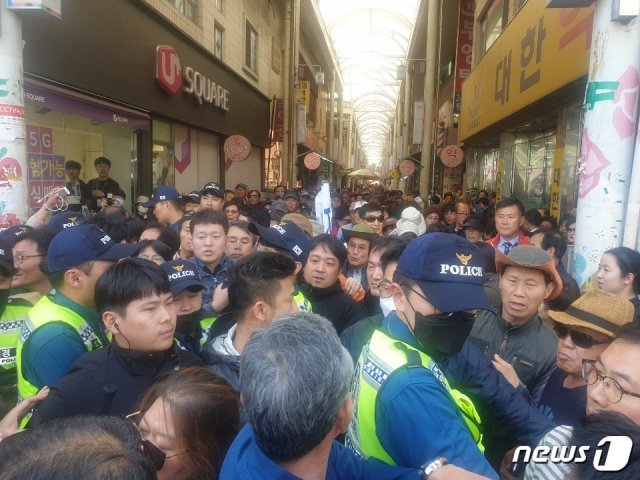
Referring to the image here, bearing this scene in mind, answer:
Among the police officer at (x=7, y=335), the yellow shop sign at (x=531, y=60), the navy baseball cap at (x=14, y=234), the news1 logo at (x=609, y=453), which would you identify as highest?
the yellow shop sign at (x=531, y=60)

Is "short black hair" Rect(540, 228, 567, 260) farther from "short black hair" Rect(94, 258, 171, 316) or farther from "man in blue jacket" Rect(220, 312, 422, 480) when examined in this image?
"man in blue jacket" Rect(220, 312, 422, 480)

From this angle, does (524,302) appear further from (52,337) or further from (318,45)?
(318,45)

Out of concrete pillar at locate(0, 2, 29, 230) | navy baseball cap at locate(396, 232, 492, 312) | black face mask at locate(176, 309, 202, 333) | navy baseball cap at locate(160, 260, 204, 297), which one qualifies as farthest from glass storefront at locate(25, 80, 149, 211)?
navy baseball cap at locate(396, 232, 492, 312)

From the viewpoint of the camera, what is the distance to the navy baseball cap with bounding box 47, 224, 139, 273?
265 cm

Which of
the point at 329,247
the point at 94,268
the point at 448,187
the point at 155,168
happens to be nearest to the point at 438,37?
the point at 448,187

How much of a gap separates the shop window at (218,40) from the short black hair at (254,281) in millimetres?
13417

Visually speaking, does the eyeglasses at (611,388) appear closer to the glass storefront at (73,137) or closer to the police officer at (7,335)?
the police officer at (7,335)

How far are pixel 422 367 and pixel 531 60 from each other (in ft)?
27.0

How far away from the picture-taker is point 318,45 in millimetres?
32469

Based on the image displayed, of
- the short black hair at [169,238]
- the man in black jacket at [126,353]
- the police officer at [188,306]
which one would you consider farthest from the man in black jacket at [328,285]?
the man in black jacket at [126,353]

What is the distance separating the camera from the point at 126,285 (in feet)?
7.50

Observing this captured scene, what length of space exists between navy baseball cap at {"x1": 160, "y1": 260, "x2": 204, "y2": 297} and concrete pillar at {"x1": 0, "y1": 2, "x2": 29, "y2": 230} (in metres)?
2.99

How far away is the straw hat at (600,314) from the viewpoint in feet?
7.44

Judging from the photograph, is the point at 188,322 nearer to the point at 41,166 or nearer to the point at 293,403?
the point at 293,403
